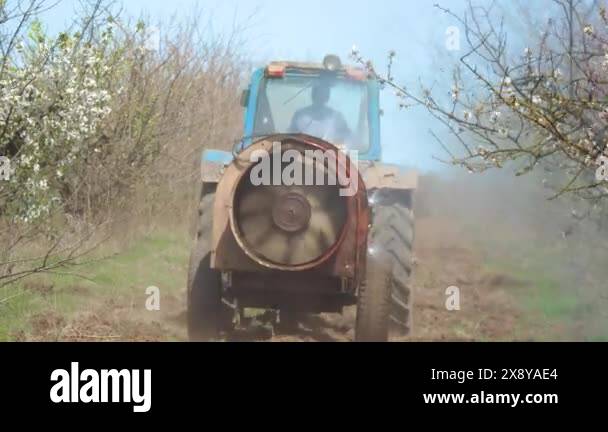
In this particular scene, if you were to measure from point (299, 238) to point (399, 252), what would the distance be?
1502 mm

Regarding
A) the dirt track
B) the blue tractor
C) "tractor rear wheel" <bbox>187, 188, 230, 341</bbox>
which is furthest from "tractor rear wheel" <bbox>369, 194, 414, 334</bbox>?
"tractor rear wheel" <bbox>187, 188, 230, 341</bbox>

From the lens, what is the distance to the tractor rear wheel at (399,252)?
22.1 feet

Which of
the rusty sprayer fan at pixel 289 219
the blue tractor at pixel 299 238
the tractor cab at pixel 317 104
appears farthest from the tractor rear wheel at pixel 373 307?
the tractor cab at pixel 317 104

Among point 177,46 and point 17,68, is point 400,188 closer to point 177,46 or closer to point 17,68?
point 17,68

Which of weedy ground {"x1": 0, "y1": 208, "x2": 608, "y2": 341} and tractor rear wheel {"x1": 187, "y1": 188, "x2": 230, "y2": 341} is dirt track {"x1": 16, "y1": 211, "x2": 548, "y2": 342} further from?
tractor rear wheel {"x1": 187, "y1": 188, "x2": 230, "y2": 341}

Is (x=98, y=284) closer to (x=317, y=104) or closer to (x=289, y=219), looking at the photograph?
(x=317, y=104)

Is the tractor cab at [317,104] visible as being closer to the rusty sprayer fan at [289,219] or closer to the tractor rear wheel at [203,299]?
the tractor rear wheel at [203,299]

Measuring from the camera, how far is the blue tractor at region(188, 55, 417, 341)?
17.9 ft

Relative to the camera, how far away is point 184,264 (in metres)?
10.5

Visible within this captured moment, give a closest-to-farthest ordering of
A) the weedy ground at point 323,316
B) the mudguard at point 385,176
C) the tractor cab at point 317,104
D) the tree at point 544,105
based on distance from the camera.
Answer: the tree at point 544,105, the weedy ground at point 323,316, the mudguard at point 385,176, the tractor cab at point 317,104

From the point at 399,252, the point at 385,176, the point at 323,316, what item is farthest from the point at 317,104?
the point at 323,316

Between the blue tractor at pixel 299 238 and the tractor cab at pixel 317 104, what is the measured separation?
0.64 m
